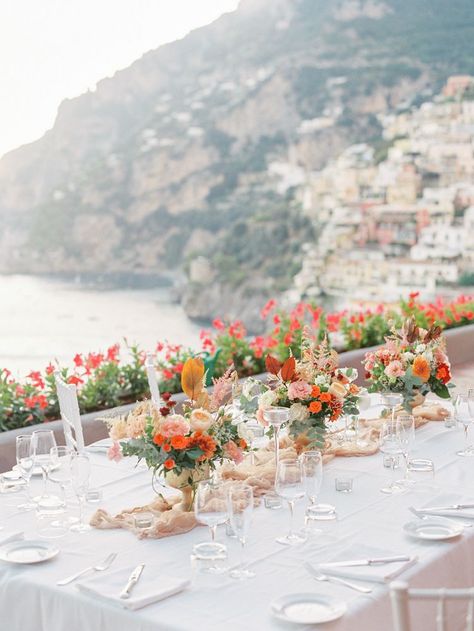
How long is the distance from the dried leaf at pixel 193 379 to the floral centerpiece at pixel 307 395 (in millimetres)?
426

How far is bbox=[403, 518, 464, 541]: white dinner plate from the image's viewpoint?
6.63ft

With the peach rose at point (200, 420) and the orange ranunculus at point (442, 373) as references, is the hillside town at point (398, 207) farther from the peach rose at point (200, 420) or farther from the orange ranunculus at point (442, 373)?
the peach rose at point (200, 420)

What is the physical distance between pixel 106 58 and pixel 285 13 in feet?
20.1

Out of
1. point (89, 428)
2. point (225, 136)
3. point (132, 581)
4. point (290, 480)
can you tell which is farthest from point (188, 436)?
point (225, 136)

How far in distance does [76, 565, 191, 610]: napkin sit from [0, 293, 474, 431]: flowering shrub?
1.19m

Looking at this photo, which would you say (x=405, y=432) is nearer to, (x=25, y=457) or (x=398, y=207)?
(x=25, y=457)

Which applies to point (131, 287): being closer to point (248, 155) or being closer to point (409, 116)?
point (248, 155)

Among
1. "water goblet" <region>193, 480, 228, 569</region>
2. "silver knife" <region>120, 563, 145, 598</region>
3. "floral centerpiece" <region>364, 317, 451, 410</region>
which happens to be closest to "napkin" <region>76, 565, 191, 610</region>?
"silver knife" <region>120, 563, 145, 598</region>

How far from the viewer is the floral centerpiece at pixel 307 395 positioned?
2.65 meters

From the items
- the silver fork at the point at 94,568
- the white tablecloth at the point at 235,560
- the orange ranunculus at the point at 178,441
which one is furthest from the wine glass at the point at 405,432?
the silver fork at the point at 94,568

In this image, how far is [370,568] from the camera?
1.83 meters

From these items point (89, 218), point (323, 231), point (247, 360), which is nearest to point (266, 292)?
point (323, 231)

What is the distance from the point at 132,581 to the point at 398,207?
89.4 feet

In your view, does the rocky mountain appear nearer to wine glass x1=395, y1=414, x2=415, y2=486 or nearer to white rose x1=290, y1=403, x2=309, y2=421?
white rose x1=290, y1=403, x2=309, y2=421
